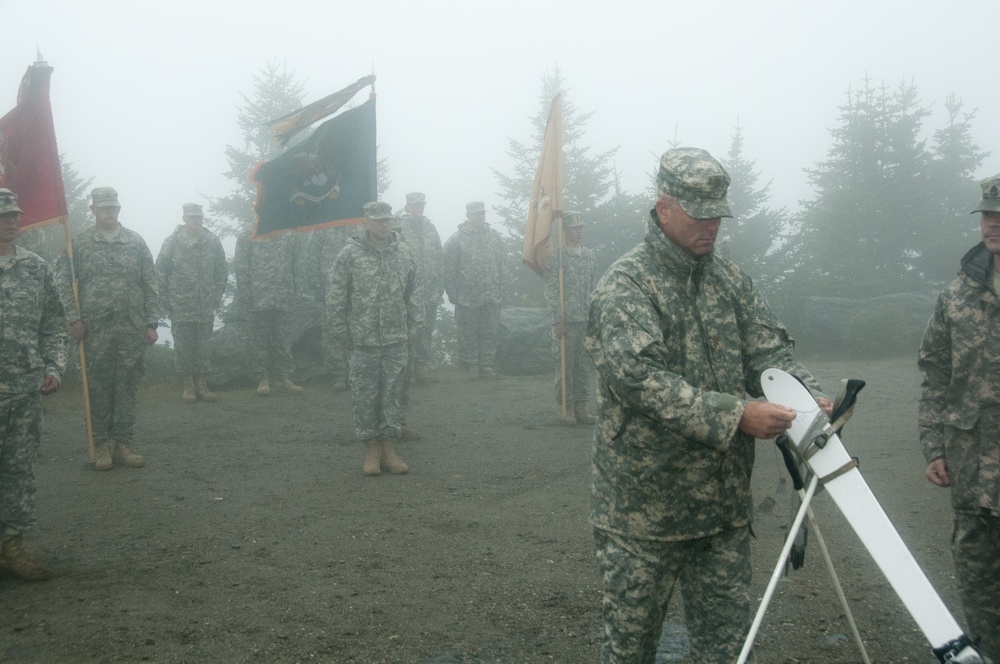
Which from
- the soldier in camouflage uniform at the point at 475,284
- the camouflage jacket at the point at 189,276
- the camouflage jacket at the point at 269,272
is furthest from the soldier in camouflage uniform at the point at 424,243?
the camouflage jacket at the point at 189,276

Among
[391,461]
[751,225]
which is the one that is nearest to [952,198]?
[751,225]

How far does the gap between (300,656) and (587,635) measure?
53.5 inches

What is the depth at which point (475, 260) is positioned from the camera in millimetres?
14867

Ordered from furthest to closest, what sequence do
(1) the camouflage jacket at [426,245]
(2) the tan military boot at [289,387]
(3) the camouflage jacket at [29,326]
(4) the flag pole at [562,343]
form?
(1) the camouflage jacket at [426,245]
(2) the tan military boot at [289,387]
(4) the flag pole at [562,343]
(3) the camouflage jacket at [29,326]

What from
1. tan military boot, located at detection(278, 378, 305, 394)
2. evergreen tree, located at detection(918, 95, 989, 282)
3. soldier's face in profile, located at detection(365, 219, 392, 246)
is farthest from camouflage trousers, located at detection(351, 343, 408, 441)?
evergreen tree, located at detection(918, 95, 989, 282)

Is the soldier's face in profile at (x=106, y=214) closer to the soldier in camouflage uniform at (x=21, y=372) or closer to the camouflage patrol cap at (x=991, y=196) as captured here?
the soldier in camouflage uniform at (x=21, y=372)

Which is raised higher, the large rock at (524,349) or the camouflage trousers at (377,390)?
the camouflage trousers at (377,390)

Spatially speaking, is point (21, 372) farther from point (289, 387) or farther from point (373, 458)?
point (289, 387)

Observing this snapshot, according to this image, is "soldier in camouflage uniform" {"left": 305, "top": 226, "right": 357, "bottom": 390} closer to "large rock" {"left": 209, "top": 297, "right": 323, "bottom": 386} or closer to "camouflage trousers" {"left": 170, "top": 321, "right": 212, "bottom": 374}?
"large rock" {"left": 209, "top": 297, "right": 323, "bottom": 386}

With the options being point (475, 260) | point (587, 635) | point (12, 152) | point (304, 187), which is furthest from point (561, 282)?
point (587, 635)

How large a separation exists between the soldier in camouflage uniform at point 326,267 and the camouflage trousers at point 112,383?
566 centimetres

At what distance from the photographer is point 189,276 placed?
41.6 ft

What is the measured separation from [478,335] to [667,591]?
1207 centimetres

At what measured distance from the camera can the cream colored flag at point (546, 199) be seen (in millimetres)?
10750
